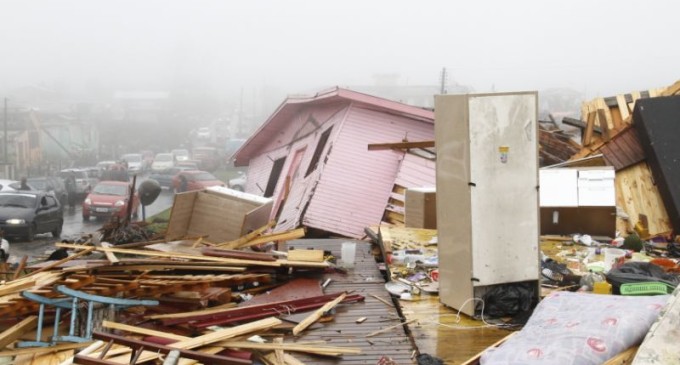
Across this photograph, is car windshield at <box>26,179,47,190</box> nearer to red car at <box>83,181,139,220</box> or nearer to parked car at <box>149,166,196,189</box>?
red car at <box>83,181,139,220</box>

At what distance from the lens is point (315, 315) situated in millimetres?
6324

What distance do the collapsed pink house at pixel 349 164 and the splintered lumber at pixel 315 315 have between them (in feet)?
31.5

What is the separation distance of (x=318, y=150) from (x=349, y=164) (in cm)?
208

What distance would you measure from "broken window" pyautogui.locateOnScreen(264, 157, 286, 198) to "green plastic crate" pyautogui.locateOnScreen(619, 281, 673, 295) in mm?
16891

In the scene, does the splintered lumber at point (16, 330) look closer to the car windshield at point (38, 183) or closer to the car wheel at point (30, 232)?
the car wheel at point (30, 232)

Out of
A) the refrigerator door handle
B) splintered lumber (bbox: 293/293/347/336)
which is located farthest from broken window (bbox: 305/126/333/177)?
the refrigerator door handle

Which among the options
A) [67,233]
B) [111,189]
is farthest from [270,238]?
[111,189]

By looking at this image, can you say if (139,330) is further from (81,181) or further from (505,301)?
(81,181)

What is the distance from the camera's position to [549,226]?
10234mm

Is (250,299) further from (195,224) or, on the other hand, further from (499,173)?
(195,224)

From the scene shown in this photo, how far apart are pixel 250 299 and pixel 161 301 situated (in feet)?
3.15

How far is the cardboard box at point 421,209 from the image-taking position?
11625 millimetres

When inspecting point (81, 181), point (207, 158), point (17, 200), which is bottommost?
point (17, 200)

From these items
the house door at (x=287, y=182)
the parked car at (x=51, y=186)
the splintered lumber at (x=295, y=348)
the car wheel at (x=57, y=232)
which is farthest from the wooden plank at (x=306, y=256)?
the parked car at (x=51, y=186)
